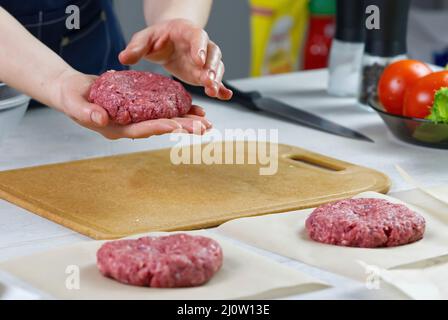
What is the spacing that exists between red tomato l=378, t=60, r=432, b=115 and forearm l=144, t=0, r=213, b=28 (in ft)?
1.22

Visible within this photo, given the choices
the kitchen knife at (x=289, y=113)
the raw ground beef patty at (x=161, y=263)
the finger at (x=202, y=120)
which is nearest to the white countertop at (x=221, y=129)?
the kitchen knife at (x=289, y=113)

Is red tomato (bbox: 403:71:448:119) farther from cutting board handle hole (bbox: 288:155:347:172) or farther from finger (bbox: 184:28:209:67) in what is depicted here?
finger (bbox: 184:28:209:67)

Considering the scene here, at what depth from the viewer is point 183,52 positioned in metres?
1.63

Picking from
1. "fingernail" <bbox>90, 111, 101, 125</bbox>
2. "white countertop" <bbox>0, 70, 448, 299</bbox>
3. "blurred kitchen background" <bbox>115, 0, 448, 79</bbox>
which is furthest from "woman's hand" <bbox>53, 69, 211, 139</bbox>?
"blurred kitchen background" <bbox>115, 0, 448, 79</bbox>

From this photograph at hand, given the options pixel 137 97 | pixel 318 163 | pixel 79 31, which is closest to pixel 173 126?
pixel 137 97

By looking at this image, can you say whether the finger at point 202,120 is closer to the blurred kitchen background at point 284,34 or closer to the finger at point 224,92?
the finger at point 224,92

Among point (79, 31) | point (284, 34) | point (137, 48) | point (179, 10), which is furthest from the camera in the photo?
point (284, 34)

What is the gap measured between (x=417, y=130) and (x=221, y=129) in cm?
39

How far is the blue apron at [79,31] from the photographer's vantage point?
1.92 meters

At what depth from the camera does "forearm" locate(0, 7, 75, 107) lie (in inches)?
57.5

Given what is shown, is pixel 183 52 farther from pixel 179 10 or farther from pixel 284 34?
pixel 284 34
